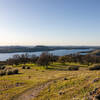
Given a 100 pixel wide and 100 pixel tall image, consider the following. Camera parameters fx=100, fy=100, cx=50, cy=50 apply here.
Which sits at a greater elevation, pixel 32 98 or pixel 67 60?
pixel 32 98

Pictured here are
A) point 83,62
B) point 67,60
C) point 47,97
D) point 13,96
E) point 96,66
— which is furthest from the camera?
point 67,60

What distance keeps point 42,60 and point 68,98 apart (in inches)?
1885

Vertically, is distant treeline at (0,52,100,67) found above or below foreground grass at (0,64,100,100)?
below

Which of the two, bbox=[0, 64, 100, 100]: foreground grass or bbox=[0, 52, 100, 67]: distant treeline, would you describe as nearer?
bbox=[0, 64, 100, 100]: foreground grass

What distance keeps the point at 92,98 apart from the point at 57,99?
4.40 m

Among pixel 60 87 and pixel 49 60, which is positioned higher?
pixel 60 87

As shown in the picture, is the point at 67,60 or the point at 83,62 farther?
the point at 67,60

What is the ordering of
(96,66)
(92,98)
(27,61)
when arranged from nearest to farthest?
(92,98)
(96,66)
(27,61)

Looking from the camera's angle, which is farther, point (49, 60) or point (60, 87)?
point (49, 60)

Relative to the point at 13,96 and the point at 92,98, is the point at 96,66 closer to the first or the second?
the point at 92,98

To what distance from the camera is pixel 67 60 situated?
331ft

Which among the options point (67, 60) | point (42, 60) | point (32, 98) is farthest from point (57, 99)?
point (67, 60)

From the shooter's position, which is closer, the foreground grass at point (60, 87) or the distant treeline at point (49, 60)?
the foreground grass at point (60, 87)

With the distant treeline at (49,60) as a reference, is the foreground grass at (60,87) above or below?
above
